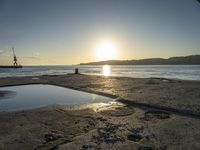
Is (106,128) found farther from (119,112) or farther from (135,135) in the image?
(119,112)

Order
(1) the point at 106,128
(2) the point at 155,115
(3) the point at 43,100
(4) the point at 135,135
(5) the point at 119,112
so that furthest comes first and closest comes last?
(3) the point at 43,100, (5) the point at 119,112, (2) the point at 155,115, (1) the point at 106,128, (4) the point at 135,135

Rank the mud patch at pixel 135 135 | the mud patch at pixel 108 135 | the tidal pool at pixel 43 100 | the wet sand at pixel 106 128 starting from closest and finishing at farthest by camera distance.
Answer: the wet sand at pixel 106 128
the mud patch at pixel 108 135
the mud patch at pixel 135 135
the tidal pool at pixel 43 100

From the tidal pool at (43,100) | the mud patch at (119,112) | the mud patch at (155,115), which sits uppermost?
the mud patch at (119,112)

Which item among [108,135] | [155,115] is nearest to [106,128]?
[108,135]

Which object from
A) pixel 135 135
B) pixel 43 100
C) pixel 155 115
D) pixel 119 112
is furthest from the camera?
pixel 43 100

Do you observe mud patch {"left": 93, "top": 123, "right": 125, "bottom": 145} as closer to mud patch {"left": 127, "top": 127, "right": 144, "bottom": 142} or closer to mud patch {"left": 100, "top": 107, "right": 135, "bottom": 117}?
mud patch {"left": 127, "top": 127, "right": 144, "bottom": 142}

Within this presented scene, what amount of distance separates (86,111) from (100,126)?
244cm

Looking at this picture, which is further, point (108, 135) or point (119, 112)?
point (119, 112)

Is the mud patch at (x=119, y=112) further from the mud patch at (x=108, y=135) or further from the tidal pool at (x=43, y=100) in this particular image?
the tidal pool at (x=43, y=100)

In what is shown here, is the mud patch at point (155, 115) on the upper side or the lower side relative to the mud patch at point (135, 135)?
lower

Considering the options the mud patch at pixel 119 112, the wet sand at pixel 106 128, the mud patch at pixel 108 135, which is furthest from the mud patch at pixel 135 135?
the mud patch at pixel 119 112

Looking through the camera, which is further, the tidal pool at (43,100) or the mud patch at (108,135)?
the tidal pool at (43,100)

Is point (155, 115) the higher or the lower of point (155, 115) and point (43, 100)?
the higher

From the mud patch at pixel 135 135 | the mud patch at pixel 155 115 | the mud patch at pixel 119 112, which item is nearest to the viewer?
the mud patch at pixel 135 135
